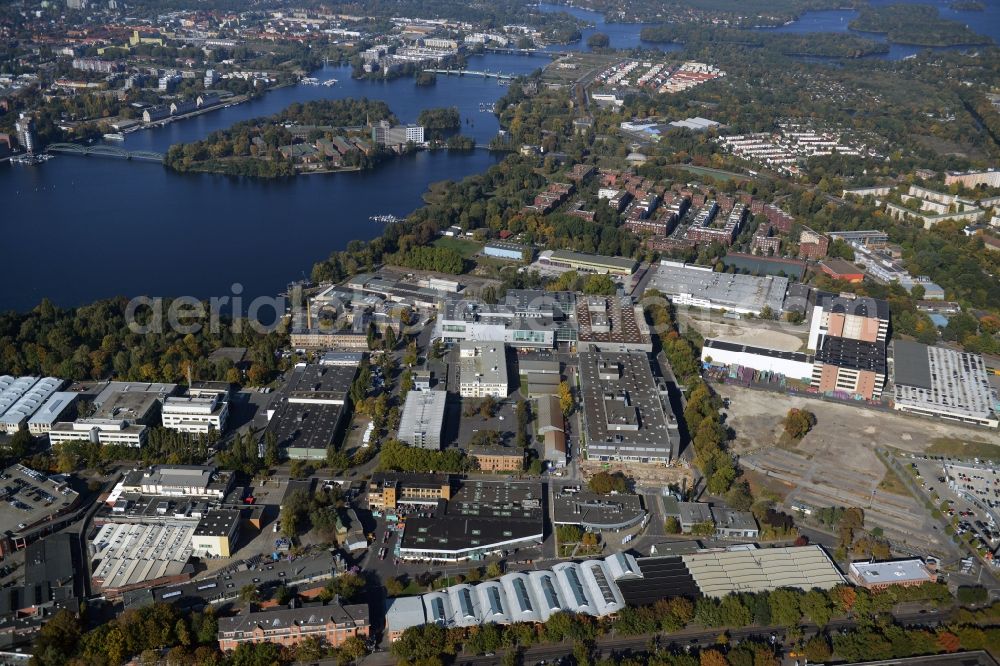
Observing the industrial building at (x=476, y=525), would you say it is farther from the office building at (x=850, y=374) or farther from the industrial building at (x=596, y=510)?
the office building at (x=850, y=374)

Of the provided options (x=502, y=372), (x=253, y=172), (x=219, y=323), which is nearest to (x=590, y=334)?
(x=502, y=372)

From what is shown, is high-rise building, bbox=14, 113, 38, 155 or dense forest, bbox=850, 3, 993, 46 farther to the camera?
dense forest, bbox=850, 3, 993, 46

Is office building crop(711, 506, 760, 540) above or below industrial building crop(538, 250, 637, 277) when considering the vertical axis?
below

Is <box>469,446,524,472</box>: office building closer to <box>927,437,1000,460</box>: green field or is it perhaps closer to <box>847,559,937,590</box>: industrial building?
<box>847,559,937,590</box>: industrial building

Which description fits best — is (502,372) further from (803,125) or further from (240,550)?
(803,125)

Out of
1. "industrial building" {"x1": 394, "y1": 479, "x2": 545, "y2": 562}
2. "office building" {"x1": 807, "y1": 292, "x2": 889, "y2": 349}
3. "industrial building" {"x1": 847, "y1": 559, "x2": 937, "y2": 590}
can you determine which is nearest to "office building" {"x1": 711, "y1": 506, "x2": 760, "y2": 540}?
"industrial building" {"x1": 847, "y1": 559, "x2": 937, "y2": 590}

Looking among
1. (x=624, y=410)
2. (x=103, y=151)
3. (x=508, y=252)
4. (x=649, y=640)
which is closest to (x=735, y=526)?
(x=649, y=640)
